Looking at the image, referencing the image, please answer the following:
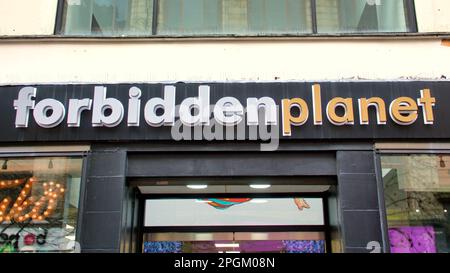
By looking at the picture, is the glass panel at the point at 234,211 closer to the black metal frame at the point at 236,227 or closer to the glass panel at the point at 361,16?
the black metal frame at the point at 236,227

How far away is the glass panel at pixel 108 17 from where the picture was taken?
7.56 metres

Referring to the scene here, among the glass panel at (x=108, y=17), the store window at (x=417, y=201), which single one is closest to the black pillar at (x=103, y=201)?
the glass panel at (x=108, y=17)

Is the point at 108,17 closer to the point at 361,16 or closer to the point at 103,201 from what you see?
the point at 103,201

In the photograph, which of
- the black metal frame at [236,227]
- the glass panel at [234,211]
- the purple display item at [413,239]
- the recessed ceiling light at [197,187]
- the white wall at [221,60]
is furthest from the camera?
the glass panel at [234,211]

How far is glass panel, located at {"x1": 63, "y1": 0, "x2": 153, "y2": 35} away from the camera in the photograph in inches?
298

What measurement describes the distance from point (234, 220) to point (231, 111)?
1.69m

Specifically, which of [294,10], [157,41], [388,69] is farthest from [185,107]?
[388,69]

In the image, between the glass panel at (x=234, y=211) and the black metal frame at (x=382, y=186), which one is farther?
the glass panel at (x=234, y=211)

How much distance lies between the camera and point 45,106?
699cm

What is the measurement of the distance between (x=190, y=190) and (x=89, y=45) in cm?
230

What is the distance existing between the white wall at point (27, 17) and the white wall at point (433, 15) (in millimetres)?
4712
